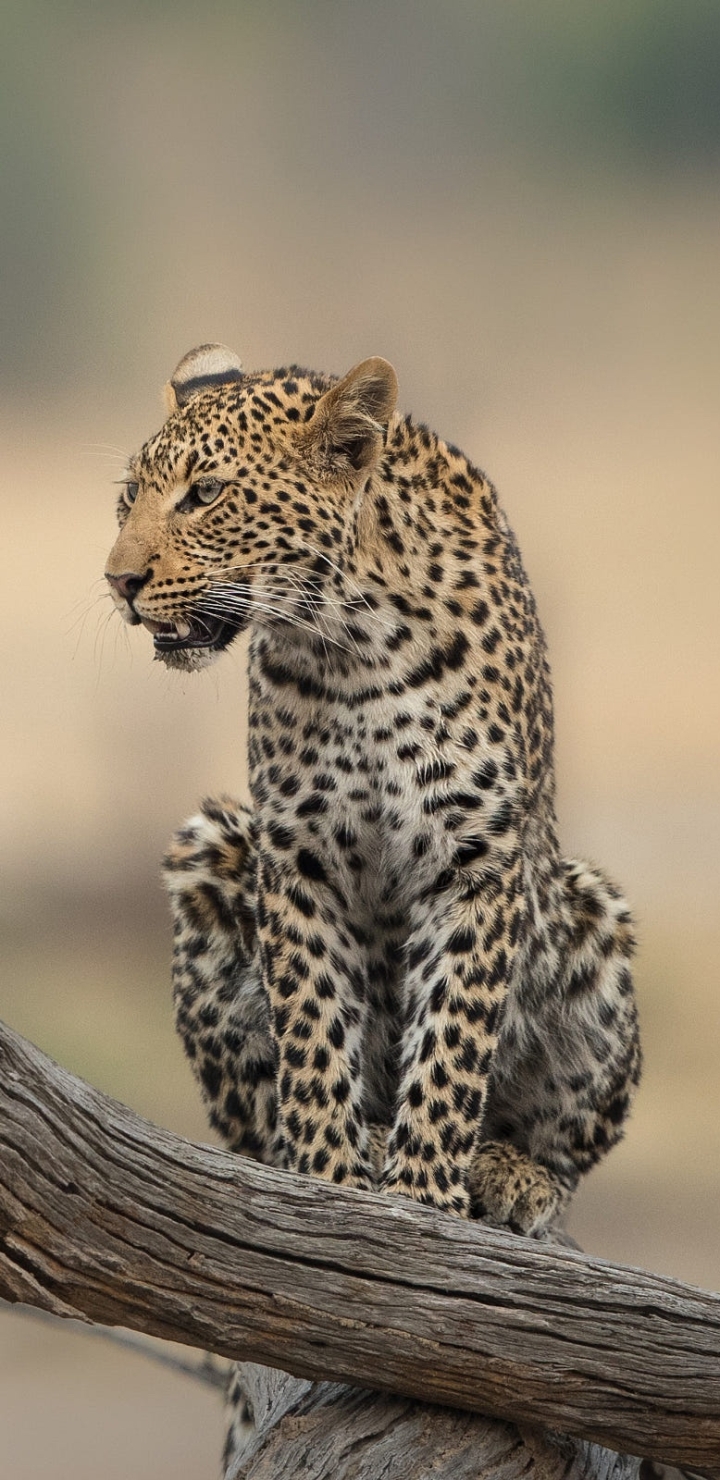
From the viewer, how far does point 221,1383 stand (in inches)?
193

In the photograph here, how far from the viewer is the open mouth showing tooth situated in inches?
157

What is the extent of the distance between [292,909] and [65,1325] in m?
1.71

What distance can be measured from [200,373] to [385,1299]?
2.36 metres

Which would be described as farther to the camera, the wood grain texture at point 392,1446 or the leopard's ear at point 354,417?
the leopard's ear at point 354,417

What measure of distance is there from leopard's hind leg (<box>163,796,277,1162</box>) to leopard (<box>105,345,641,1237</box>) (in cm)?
2

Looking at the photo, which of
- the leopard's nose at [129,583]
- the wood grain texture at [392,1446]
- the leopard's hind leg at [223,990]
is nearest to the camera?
the wood grain texture at [392,1446]

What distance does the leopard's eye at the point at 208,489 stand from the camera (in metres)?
4.02

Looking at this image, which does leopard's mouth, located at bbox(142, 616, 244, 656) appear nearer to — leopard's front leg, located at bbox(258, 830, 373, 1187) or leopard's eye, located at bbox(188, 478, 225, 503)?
leopard's eye, located at bbox(188, 478, 225, 503)

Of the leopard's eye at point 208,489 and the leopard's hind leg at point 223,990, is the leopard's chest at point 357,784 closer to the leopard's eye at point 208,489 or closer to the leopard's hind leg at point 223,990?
the leopard's hind leg at point 223,990

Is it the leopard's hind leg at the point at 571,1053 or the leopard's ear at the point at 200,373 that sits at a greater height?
the leopard's ear at the point at 200,373

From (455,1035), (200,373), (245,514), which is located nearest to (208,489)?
(245,514)

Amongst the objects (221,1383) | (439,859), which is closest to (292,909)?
(439,859)

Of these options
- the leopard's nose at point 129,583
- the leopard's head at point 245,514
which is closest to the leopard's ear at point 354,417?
the leopard's head at point 245,514

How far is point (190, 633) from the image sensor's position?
402 centimetres
